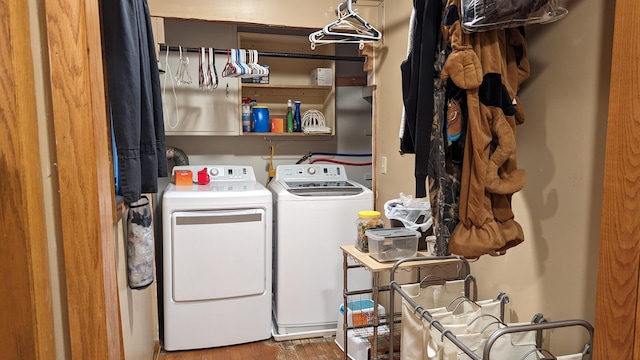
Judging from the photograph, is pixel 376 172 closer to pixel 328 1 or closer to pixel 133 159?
pixel 328 1

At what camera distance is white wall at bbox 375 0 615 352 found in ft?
4.34

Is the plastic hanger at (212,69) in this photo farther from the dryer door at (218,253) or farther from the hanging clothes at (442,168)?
the hanging clothes at (442,168)

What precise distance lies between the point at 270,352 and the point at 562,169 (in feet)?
→ 6.73

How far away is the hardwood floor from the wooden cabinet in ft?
5.10

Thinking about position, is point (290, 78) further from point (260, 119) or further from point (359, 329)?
point (359, 329)

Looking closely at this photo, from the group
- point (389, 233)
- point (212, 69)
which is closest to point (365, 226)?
point (389, 233)

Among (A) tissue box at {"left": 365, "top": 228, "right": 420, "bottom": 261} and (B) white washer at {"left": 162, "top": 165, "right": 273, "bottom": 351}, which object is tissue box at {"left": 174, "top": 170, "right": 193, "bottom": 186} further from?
(A) tissue box at {"left": 365, "top": 228, "right": 420, "bottom": 261}

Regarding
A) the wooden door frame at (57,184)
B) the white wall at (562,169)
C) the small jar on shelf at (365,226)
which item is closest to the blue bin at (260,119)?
the small jar on shelf at (365,226)

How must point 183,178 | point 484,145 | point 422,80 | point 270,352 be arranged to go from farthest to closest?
point 183,178, point 270,352, point 422,80, point 484,145

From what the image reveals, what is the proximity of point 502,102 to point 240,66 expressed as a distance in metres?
1.80

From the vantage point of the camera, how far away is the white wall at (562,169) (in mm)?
1322

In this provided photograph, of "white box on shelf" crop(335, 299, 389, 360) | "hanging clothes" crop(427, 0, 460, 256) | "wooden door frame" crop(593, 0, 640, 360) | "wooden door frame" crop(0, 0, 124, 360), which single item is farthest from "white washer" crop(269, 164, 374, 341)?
"wooden door frame" crop(593, 0, 640, 360)

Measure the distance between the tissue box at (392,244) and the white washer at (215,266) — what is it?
922 millimetres

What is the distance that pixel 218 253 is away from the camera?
2.69 meters
